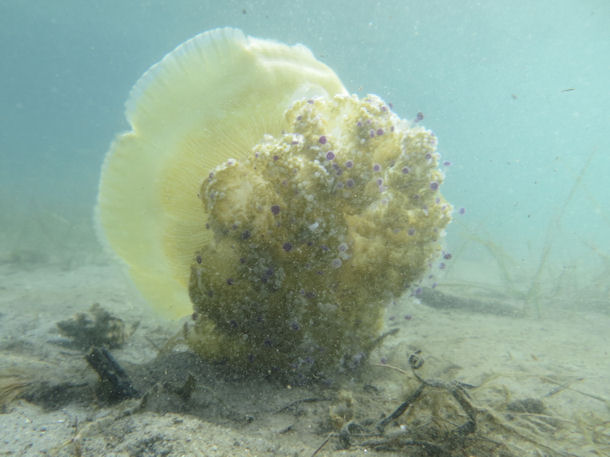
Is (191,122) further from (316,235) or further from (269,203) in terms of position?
(316,235)

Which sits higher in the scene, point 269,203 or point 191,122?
point 191,122

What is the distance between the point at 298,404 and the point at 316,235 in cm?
108

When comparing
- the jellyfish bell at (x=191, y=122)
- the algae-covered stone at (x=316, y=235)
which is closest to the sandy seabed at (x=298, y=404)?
the algae-covered stone at (x=316, y=235)

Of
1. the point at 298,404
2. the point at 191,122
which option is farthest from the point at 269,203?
the point at 298,404

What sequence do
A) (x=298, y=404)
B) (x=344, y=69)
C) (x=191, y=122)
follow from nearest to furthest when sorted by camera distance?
(x=298, y=404) → (x=191, y=122) → (x=344, y=69)

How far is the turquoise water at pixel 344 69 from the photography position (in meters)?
26.0

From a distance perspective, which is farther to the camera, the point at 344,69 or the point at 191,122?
the point at 344,69

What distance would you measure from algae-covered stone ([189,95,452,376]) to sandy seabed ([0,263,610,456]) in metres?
0.28

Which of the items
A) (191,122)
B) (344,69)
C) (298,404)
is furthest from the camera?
(344,69)

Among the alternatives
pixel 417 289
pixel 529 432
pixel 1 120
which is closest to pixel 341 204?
pixel 417 289

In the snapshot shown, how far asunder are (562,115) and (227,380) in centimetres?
10252

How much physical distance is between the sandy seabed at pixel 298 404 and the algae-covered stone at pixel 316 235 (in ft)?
0.92

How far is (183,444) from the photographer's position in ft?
4.69

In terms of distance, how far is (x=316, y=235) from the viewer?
204cm
